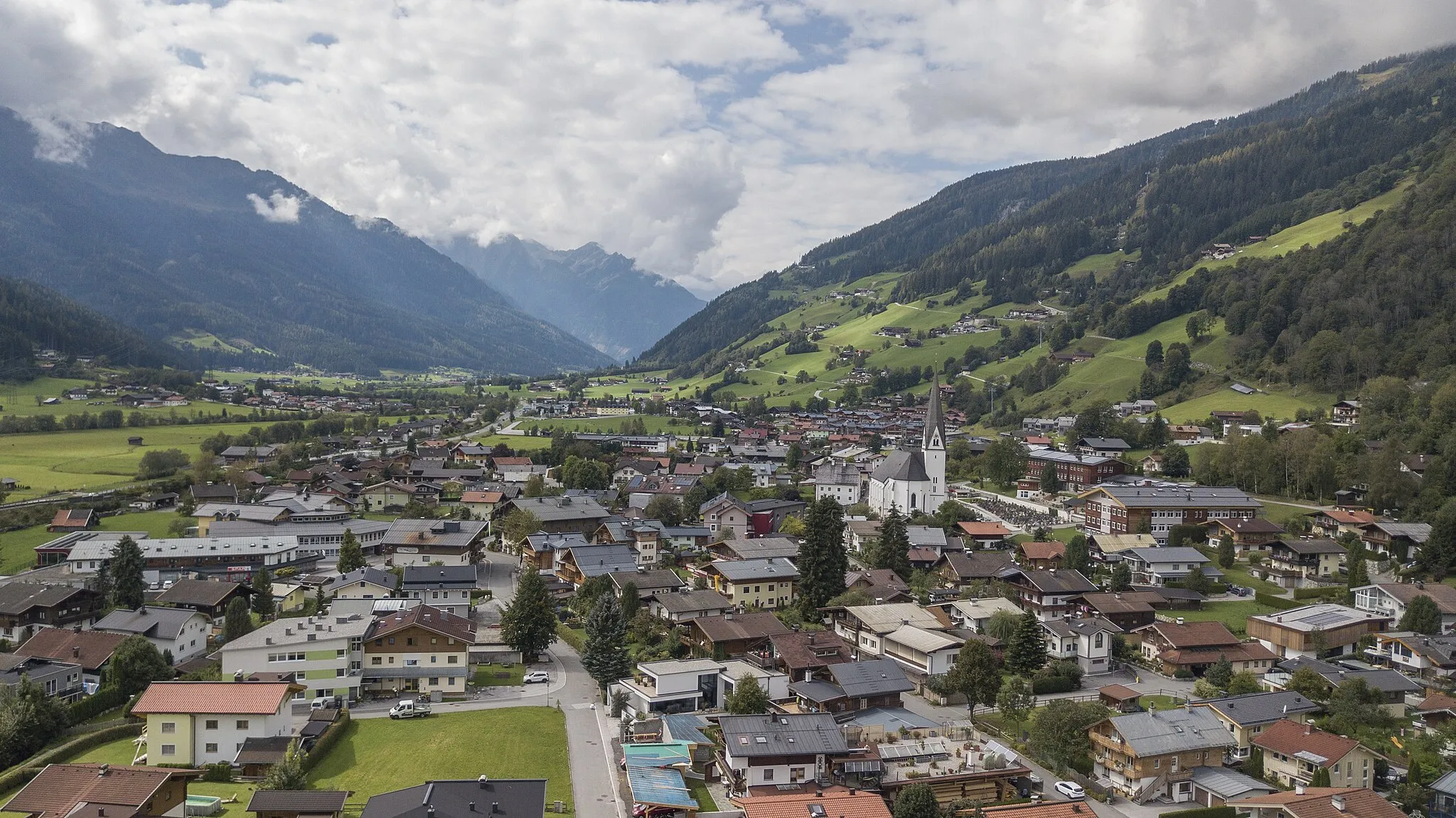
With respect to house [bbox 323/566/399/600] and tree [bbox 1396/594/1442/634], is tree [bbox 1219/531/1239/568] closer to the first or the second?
tree [bbox 1396/594/1442/634]

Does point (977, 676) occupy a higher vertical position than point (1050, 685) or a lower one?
higher

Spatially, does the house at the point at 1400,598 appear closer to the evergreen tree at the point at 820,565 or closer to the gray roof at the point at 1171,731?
the gray roof at the point at 1171,731

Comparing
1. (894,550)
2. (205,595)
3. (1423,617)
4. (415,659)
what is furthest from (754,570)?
(1423,617)

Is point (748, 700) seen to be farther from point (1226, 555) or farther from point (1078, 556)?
point (1226, 555)

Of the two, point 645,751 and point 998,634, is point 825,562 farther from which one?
point 645,751

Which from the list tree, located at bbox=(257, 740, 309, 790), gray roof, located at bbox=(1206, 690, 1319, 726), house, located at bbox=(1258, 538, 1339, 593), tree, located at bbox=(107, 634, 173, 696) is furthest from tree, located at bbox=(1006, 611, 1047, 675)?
tree, located at bbox=(107, 634, 173, 696)

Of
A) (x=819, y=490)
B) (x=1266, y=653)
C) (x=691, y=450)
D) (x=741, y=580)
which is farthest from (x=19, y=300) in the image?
(x=1266, y=653)

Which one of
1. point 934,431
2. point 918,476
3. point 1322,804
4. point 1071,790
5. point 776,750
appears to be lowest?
point 1071,790

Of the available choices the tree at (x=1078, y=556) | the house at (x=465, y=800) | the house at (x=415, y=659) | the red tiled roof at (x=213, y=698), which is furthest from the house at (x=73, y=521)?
the tree at (x=1078, y=556)
